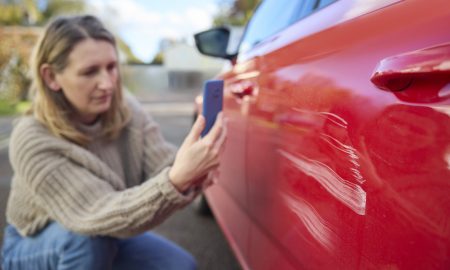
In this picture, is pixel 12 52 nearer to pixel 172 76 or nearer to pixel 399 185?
pixel 399 185

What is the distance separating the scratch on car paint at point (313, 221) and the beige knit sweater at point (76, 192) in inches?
14.6

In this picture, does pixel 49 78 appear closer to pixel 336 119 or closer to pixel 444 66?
pixel 336 119

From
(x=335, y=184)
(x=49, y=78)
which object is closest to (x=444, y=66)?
(x=335, y=184)

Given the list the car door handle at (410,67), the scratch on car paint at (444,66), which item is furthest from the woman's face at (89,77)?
the scratch on car paint at (444,66)

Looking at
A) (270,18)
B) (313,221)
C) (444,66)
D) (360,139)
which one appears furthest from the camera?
(270,18)

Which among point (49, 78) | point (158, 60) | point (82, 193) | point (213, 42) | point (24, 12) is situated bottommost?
point (158, 60)

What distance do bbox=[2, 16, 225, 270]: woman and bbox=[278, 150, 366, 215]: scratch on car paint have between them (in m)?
0.35

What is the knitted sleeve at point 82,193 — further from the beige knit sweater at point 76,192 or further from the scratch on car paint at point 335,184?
A: the scratch on car paint at point 335,184

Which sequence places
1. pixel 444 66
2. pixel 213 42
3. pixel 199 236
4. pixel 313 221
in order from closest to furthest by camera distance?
pixel 444 66
pixel 313 221
pixel 213 42
pixel 199 236

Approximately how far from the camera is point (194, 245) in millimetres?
2533

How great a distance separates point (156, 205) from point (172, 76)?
3055cm

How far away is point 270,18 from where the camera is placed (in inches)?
67.6

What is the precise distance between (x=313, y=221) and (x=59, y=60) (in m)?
1.06

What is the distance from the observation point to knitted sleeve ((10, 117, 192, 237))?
4.05 feet
